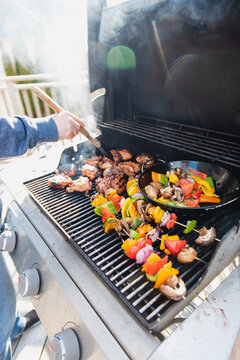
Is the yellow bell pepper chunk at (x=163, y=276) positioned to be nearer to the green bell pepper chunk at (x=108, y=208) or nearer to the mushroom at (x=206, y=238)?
the mushroom at (x=206, y=238)

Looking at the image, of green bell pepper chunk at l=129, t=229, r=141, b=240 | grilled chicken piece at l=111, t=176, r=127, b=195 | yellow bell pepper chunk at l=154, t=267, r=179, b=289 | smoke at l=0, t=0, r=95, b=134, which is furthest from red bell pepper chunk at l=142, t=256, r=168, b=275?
smoke at l=0, t=0, r=95, b=134

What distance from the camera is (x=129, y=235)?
1.47m

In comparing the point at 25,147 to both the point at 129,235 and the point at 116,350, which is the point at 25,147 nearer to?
the point at 129,235

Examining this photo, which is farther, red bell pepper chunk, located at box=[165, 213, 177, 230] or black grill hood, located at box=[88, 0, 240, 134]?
black grill hood, located at box=[88, 0, 240, 134]

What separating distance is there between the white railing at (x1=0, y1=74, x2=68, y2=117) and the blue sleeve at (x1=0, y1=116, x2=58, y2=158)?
19.7 feet

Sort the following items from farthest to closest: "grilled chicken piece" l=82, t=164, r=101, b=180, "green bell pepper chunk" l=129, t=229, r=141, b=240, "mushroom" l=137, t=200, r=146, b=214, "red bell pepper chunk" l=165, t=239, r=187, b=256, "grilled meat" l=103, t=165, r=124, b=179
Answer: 1. "grilled chicken piece" l=82, t=164, r=101, b=180
2. "grilled meat" l=103, t=165, r=124, b=179
3. "mushroom" l=137, t=200, r=146, b=214
4. "green bell pepper chunk" l=129, t=229, r=141, b=240
5. "red bell pepper chunk" l=165, t=239, r=187, b=256

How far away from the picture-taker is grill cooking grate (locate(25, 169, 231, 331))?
1.09m

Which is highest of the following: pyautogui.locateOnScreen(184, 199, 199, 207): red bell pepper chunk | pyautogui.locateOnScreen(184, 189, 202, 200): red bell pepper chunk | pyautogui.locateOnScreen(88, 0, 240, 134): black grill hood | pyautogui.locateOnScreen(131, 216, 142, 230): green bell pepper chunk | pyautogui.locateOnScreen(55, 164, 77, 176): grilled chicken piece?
pyautogui.locateOnScreen(88, 0, 240, 134): black grill hood

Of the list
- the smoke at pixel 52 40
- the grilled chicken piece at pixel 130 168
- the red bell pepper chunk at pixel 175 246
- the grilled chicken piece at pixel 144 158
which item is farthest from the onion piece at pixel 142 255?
the smoke at pixel 52 40

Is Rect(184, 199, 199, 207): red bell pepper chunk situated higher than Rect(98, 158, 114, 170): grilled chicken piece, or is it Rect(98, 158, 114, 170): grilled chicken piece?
Rect(184, 199, 199, 207): red bell pepper chunk

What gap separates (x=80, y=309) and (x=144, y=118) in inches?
94.0

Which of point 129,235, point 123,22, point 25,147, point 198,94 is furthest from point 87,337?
point 123,22

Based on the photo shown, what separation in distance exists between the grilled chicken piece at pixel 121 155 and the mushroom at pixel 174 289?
167 centimetres

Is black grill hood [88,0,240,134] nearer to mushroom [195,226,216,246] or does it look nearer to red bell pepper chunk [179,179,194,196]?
red bell pepper chunk [179,179,194,196]
